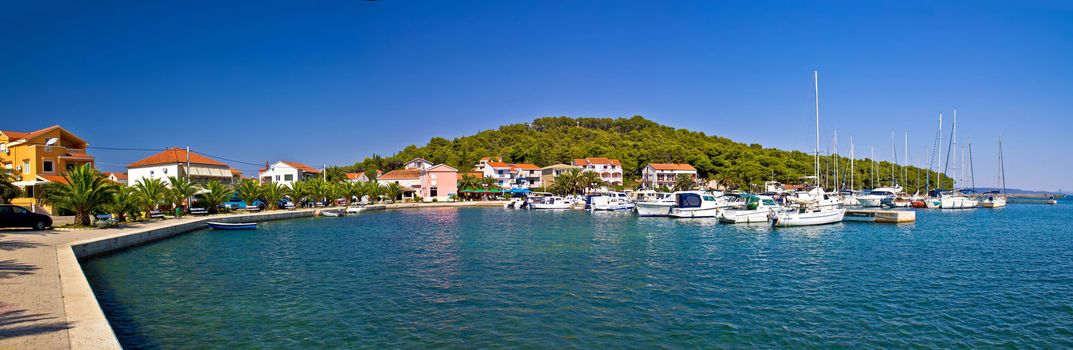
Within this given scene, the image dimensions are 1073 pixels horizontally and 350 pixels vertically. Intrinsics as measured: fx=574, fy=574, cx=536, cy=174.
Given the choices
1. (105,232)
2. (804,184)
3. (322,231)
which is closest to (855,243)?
(322,231)

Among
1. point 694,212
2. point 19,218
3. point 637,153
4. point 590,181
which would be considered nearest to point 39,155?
point 19,218

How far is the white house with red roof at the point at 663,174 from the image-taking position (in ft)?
382

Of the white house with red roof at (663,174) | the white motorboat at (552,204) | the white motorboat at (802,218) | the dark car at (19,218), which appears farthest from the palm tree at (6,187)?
the white house with red roof at (663,174)

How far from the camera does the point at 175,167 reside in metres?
60.2

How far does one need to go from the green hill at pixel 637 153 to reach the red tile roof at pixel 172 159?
120ft

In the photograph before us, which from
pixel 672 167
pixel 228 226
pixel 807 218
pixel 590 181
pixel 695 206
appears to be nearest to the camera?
pixel 228 226

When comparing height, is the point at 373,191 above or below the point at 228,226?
above

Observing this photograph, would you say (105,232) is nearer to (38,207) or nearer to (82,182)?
(82,182)

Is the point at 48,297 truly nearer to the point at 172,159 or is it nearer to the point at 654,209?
the point at 654,209

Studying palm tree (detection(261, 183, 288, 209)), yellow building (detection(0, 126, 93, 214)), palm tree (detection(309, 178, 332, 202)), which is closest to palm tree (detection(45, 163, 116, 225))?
yellow building (detection(0, 126, 93, 214))

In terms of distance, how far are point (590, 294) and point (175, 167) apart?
59228 mm

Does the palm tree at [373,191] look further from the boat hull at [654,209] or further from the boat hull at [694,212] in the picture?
the boat hull at [694,212]

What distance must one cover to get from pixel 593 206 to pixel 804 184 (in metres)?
69.1

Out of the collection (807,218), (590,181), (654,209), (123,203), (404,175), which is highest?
(404,175)
